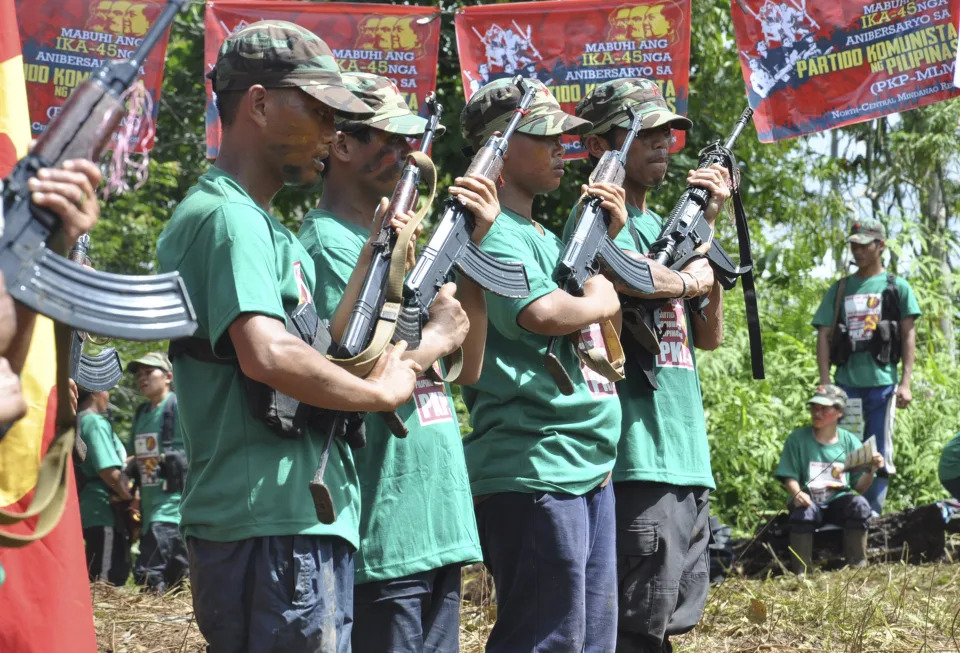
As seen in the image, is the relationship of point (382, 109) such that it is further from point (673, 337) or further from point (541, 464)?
point (673, 337)

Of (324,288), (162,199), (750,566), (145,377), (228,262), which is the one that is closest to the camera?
(228,262)

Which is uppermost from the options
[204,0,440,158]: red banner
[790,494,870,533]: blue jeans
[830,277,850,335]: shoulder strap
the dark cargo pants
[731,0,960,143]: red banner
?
[204,0,440,158]: red banner

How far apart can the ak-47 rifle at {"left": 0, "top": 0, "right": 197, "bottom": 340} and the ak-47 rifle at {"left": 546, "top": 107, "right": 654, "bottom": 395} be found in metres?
1.76

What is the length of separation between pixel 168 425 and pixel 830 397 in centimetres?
470

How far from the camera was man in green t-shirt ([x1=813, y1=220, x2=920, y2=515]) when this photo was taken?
9.49 meters

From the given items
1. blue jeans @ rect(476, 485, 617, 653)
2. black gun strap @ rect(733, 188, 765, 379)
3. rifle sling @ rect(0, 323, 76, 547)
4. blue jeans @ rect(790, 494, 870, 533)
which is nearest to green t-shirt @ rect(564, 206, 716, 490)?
blue jeans @ rect(476, 485, 617, 653)

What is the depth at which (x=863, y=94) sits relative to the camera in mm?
7746

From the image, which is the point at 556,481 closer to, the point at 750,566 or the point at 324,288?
the point at 324,288

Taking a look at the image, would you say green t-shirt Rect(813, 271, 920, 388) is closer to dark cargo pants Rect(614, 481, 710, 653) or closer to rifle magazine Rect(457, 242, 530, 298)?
dark cargo pants Rect(614, 481, 710, 653)

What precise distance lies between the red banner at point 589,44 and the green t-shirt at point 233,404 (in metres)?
5.20

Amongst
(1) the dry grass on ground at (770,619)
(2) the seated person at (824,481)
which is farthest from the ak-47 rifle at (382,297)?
(2) the seated person at (824,481)

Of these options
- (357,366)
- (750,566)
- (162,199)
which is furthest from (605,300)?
(162,199)

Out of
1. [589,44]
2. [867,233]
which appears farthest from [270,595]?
[867,233]

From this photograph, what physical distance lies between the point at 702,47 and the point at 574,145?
14.5 ft
